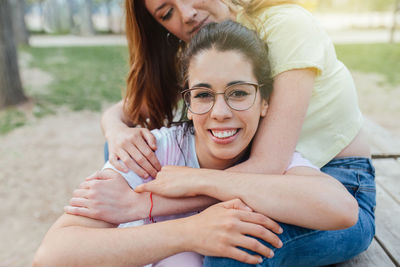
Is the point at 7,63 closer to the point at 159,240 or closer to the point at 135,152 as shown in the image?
the point at 135,152

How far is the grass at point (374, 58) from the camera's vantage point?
960 centimetres

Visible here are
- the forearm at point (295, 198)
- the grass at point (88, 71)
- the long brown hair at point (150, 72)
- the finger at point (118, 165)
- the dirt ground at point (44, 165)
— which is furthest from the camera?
the grass at point (88, 71)

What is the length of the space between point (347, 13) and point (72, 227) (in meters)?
40.4

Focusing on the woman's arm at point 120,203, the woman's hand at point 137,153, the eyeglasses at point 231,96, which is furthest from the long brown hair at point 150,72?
the woman's arm at point 120,203

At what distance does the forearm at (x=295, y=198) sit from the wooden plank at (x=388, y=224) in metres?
0.47

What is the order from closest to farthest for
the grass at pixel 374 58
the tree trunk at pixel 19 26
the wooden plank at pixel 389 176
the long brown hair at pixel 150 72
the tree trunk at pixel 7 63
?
the long brown hair at pixel 150 72 → the wooden plank at pixel 389 176 → the tree trunk at pixel 7 63 → the grass at pixel 374 58 → the tree trunk at pixel 19 26

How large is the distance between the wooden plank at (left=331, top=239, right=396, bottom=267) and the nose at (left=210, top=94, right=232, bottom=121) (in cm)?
89

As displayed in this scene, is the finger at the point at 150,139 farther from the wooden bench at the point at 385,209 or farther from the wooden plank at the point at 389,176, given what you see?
the wooden plank at the point at 389,176

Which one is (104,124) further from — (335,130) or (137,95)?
(335,130)

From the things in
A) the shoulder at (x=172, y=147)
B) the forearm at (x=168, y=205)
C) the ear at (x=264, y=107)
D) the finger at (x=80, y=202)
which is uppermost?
the ear at (x=264, y=107)

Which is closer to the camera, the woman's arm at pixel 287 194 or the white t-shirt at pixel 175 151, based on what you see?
the woman's arm at pixel 287 194

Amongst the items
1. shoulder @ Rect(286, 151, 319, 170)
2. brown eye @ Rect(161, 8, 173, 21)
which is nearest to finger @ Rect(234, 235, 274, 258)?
shoulder @ Rect(286, 151, 319, 170)

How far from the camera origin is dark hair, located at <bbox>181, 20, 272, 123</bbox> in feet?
5.68

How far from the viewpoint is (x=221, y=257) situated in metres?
1.42
